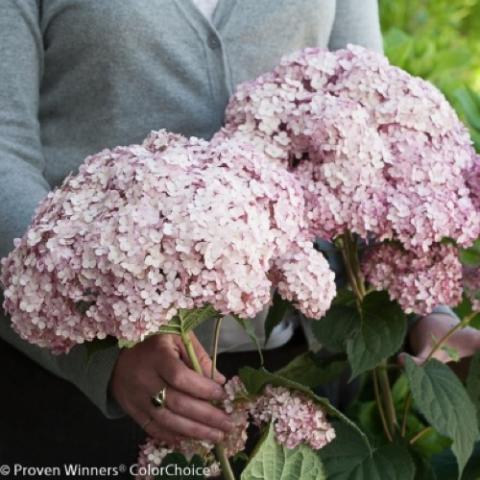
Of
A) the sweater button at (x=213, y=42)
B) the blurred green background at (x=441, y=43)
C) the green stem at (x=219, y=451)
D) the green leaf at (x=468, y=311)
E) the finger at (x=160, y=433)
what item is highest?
the sweater button at (x=213, y=42)

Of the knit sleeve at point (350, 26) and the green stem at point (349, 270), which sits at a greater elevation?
the knit sleeve at point (350, 26)

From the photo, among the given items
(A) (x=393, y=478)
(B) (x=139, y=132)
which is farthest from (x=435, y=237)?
(B) (x=139, y=132)

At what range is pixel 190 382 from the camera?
2.53 ft

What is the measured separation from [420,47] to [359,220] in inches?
60.9

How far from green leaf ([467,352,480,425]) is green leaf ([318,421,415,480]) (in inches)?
3.2

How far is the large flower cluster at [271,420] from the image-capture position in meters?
0.74

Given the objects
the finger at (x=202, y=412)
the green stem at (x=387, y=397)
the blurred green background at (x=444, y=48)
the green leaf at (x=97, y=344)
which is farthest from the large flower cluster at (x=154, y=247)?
the blurred green background at (x=444, y=48)

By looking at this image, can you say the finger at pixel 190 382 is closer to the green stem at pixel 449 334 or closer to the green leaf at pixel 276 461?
the green leaf at pixel 276 461

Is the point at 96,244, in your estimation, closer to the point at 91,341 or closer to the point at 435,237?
the point at 91,341

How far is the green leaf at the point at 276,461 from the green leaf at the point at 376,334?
8cm

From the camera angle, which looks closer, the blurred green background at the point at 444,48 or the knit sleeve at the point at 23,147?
the knit sleeve at the point at 23,147

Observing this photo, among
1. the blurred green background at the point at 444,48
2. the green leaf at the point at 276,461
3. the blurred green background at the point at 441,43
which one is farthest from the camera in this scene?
the blurred green background at the point at 441,43

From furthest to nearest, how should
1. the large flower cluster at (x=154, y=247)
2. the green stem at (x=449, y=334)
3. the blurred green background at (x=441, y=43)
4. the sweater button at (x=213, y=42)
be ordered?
the blurred green background at (x=441, y=43), the sweater button at (x=213, y=42), the green stem at (x=449, y=334), the large flower cluster at (x=154, y=247)

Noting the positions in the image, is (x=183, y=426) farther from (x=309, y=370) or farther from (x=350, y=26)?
(x=350, y=26)
